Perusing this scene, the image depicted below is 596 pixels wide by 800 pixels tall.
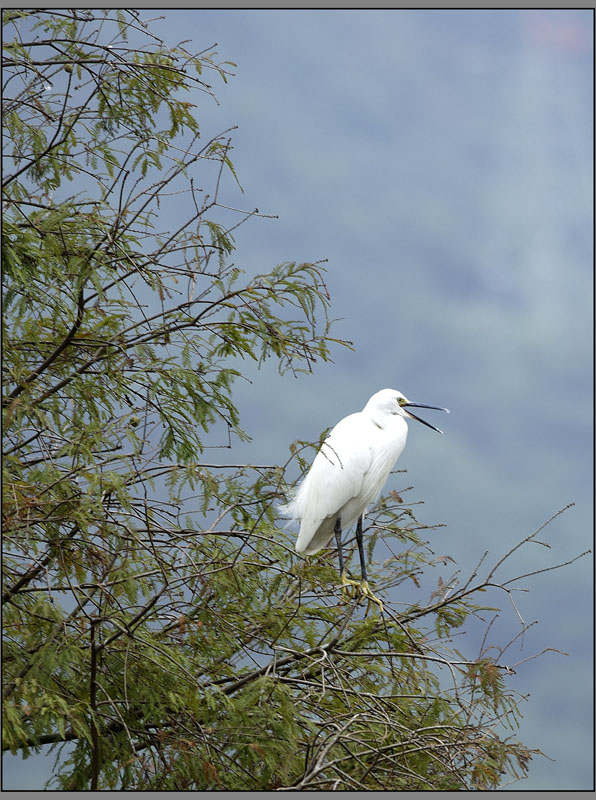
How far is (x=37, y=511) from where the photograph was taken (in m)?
3.86

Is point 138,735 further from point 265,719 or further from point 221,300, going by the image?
point 221,300

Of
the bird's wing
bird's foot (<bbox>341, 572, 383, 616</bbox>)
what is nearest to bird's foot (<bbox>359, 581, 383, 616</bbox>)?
bird's foot (<bbox>341, 572, 383, 616</bbox>)

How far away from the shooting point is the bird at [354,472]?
5.57 metres

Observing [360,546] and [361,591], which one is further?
[360,546]

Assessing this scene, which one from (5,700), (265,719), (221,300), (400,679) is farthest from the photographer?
(400,679)

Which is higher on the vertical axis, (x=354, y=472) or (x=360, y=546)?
(x=354, y=472)

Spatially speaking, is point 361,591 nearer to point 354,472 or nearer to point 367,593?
point 367,593

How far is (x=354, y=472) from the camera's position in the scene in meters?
5.59

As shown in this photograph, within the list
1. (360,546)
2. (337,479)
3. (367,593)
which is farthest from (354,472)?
(367,593)

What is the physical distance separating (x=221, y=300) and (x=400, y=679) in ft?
6.07

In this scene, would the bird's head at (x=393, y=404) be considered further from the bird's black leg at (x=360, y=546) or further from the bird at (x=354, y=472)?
the bird's black leg at (x=360, y=546)

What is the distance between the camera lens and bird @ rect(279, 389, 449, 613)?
18.3ft

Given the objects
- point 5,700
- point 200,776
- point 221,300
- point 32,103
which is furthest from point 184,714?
point 32,103

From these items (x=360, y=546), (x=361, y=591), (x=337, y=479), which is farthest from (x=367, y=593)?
(x=337, y=479)
